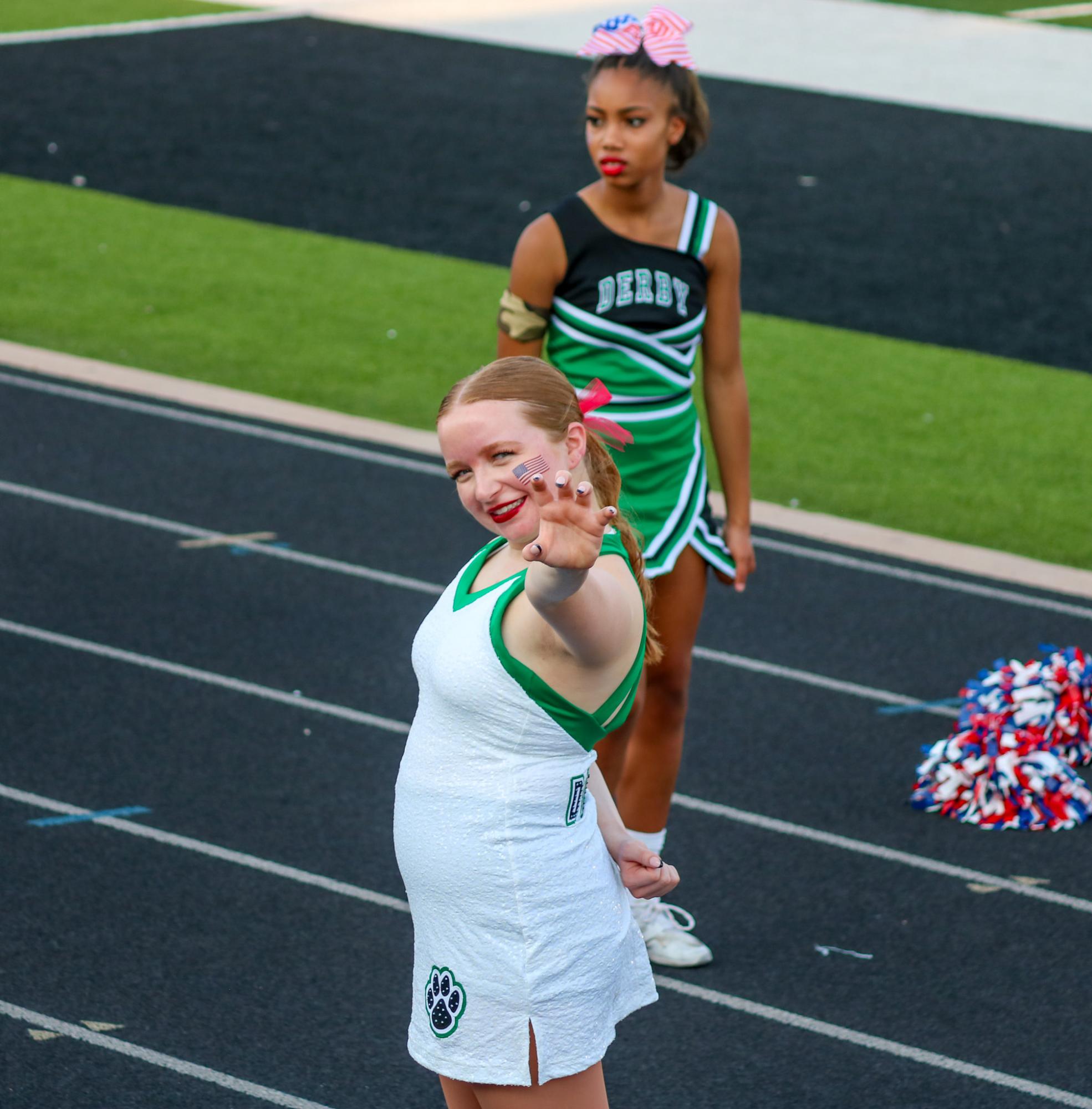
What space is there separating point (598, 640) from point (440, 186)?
14.4m

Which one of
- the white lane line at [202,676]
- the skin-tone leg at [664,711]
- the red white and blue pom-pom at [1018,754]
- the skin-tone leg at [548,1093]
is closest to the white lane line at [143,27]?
the white lane line at [202,676]

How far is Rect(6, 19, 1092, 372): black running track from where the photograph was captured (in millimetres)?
13945

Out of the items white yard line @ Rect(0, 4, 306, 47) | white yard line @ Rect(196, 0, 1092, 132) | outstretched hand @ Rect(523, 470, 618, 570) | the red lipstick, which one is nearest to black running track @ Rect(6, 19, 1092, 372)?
white yard line @ Rect(0, 4, 306, 47)

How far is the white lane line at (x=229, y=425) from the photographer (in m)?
9.37

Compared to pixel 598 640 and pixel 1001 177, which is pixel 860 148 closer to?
pixel 1001 177

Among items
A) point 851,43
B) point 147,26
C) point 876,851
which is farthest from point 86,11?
point 876,851

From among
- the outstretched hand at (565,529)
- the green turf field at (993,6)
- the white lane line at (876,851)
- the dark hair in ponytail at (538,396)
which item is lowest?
the white lane line at (876,851)

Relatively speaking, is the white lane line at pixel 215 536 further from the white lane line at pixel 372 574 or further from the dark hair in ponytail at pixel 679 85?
the dark hair in ponytail at pixel 679 85

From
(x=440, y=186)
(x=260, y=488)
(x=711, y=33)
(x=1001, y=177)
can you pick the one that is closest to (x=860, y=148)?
(x=1001, y=177)

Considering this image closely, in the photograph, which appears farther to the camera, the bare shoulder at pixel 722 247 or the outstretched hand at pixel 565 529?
the bare shoulder at pixel 722 247

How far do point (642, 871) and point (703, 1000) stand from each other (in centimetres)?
205

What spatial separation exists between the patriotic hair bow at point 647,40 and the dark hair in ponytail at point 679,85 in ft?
0.05

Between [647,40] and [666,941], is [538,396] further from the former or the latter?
[666,941]

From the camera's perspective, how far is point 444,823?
2.78m
